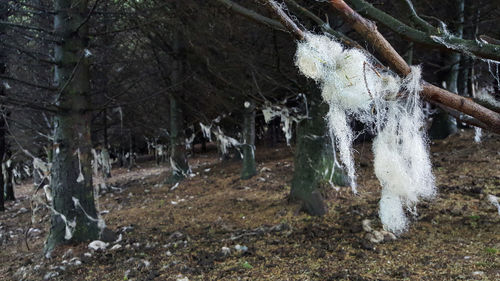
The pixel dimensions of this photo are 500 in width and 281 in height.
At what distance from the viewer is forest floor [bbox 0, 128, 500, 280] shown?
345 centimetres

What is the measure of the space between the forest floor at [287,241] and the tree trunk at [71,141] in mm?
391

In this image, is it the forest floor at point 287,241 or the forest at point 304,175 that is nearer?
the forest at point 304,175

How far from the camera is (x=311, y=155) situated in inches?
235

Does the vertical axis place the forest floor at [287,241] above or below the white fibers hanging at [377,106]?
below

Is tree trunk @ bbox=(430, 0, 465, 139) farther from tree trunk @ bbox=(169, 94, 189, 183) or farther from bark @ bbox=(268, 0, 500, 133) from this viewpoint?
bark @ bbox=(268, 0, 500, 133)

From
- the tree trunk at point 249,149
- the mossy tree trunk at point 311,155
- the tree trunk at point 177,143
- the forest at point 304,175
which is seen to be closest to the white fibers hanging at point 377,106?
the forest at point 304,175

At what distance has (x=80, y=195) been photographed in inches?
210

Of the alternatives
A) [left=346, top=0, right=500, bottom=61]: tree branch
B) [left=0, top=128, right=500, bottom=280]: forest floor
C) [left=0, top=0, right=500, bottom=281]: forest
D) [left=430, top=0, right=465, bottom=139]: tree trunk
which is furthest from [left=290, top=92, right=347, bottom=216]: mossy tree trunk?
[left=430, top=0, right=465, bottom=139]: tree trunk

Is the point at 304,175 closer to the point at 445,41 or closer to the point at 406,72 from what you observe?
the point at 445,41

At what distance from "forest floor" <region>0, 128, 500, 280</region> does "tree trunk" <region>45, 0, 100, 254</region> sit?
391 millimetres

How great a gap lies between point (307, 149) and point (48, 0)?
639 centimetres

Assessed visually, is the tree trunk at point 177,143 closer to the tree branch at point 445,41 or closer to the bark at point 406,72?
the tree branch at point 445,41

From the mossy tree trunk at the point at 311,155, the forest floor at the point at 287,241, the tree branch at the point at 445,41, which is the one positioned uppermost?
the tree branch at the point at 445,41

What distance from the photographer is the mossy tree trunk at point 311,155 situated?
5871mm
